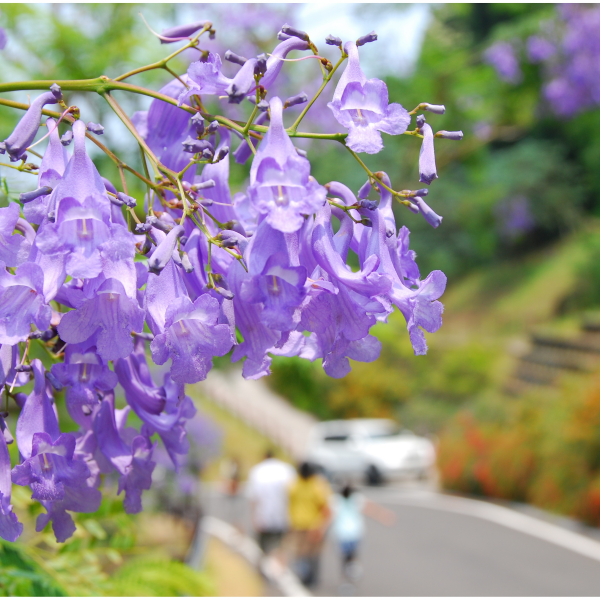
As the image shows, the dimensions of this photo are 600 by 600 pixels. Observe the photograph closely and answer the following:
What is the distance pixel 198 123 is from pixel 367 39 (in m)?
0.35

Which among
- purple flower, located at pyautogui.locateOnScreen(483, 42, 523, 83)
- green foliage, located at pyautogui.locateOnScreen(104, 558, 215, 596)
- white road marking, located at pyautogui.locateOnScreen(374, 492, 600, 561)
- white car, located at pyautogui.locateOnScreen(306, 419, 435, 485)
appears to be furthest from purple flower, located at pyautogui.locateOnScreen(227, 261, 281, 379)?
white car, located at pyautogui.locateOnScreen(306, 419, 435, 485)

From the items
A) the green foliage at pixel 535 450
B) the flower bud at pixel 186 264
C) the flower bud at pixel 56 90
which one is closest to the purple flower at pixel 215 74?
the flower bud at pixel 56 90

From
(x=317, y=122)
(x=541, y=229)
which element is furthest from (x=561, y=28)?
(x=541, y=229)

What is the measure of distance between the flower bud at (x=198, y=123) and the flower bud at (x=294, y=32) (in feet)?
0.79

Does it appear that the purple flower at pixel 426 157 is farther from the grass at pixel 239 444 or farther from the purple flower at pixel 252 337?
the grass at pixel 239 444

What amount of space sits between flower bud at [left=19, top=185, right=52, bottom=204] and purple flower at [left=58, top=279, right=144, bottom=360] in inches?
8.0

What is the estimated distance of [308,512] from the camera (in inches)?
449

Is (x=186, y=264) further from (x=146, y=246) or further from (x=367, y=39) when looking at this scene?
(x=367, y=39)

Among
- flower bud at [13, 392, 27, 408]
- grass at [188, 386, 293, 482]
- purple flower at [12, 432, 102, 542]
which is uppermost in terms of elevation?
grass at [188, 386, 293, 482]

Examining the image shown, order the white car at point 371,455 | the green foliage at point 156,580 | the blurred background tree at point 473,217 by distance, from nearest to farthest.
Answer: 1. the green foliage at point 156,580
2. the blurred background tree at point 473,217
3. the white car at point 371,455

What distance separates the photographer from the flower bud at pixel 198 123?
1.32 m

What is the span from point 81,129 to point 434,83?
10.9m

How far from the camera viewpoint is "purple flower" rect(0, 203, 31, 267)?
3.69ft

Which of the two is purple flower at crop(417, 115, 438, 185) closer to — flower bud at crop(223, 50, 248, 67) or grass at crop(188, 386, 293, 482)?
flower bud at crop(223, 50, 248, 67)
